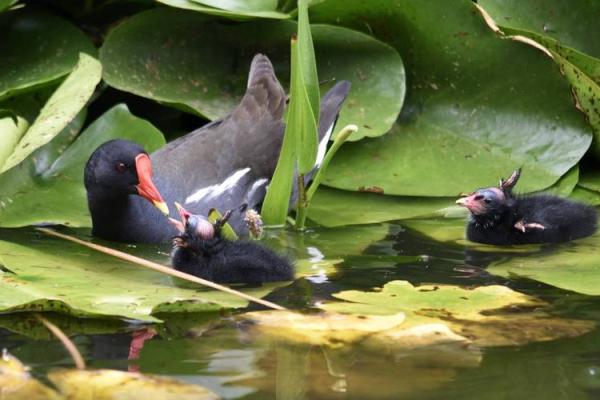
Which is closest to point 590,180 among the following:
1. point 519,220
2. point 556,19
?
point 556,19

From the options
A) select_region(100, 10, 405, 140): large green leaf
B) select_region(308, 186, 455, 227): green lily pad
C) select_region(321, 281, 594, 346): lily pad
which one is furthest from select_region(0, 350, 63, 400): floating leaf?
select_region(100, 10, 405, 140): large green leaf

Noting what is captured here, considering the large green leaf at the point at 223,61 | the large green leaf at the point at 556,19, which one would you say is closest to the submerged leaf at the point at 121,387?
the large green leaf at the point at 223,61

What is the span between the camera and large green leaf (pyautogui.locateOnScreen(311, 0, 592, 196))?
4.71 metres

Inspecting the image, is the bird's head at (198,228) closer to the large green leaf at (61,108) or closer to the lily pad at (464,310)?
the lily pad at (464,310)

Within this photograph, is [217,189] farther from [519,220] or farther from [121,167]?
[519,220]

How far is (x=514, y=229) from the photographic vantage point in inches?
163

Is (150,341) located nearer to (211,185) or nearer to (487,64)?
(211,185)

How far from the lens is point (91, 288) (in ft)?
10.6

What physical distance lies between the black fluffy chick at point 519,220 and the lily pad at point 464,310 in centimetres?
73

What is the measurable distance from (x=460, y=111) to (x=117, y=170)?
4.97ft

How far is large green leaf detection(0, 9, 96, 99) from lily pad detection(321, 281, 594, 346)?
1.88 m

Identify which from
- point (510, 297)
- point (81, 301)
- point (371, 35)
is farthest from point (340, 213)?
point (81, 301)

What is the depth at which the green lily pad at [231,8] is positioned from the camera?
4.58 metres

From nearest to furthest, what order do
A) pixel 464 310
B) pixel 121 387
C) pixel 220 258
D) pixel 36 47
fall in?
pixel 121 387 → pixel 464 310 → pixel 220 258 → pixel 36 47
